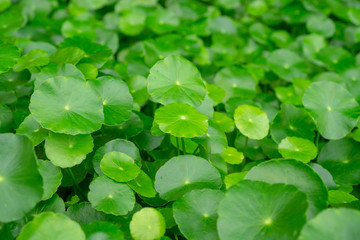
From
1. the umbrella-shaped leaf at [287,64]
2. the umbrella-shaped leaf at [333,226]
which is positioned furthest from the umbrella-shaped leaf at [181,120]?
the umbrella-shaped leaf at [287,64]

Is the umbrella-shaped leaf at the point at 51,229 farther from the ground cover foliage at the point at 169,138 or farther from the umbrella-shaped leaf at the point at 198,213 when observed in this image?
the umbrella-shaped leaf at the point at 198,213

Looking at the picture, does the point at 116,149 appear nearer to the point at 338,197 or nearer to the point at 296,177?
the point at 296,177

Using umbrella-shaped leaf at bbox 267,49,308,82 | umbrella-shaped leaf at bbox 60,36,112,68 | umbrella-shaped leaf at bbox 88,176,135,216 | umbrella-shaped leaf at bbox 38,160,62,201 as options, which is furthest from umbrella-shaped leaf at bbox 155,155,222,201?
umbrella-shaped leaf at bbox 267,49,308,82

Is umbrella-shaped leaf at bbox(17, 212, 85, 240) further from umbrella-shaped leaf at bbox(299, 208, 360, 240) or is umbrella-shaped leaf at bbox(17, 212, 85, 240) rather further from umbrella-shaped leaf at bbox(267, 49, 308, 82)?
umbrella-shaped leaf at bbox(267, 49, 308, 82)

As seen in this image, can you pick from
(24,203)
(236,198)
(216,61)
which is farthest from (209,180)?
(216,61)

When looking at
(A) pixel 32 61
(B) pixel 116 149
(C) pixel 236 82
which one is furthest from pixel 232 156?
(A) pixel 32 61
